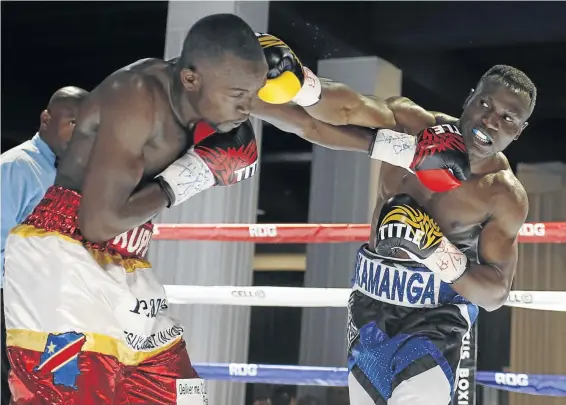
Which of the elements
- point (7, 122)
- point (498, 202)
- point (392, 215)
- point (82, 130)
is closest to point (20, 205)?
point (82, 130)

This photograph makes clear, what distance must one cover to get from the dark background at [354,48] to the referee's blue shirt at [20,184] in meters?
2.25

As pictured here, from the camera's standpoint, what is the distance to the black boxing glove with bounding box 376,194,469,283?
189 cm

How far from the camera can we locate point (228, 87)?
1.55m

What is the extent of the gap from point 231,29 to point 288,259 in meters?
6.42

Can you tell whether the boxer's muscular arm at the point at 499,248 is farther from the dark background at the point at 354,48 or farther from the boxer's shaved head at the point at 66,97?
the dark background at the point at 354,48

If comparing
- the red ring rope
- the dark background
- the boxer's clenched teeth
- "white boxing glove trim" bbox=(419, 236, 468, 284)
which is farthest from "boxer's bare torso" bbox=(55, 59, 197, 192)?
the dark background

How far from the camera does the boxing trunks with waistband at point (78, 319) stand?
1489 millimetres

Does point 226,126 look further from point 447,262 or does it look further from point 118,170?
point 447,262

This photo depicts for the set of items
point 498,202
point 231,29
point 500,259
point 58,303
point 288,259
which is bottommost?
point 58,303

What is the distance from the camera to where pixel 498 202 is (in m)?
2.08

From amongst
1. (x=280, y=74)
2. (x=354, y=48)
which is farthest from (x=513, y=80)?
(x=354, y=48)

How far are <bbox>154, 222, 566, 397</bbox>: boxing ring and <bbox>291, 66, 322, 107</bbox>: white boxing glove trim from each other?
661 mm

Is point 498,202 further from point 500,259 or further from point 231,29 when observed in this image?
point 231,29

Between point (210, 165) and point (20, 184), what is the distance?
981 millimetres
